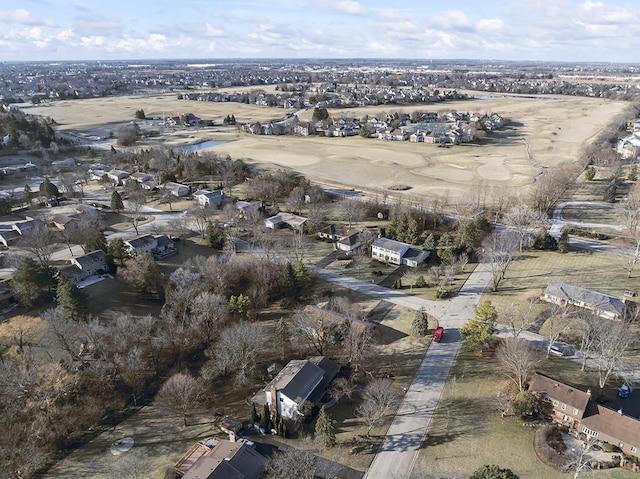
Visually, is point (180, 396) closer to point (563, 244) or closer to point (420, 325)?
point (420, 325)

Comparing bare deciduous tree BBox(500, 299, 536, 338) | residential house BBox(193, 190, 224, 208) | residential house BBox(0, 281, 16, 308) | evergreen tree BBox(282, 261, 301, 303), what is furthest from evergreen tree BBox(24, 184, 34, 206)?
bare deciduous tree BBox(500, 299, 536, 338)

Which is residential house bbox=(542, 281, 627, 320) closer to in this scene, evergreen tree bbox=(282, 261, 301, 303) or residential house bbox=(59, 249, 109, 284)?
evergreen tree bbox=(282, 261, 301, 303)

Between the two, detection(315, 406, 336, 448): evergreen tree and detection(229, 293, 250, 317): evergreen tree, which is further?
detection(229, 293, 250, 317): evergreen tree

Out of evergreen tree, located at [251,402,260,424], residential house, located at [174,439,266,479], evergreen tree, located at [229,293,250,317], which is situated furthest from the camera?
evergreen tree, located at [229,293,250,317]

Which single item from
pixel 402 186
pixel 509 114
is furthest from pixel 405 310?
pixel 509 114

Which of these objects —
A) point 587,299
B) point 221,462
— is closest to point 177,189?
point 221,462

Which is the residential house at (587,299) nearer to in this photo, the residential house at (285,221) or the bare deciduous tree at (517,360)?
the bare deciduous tree at (517,360)
